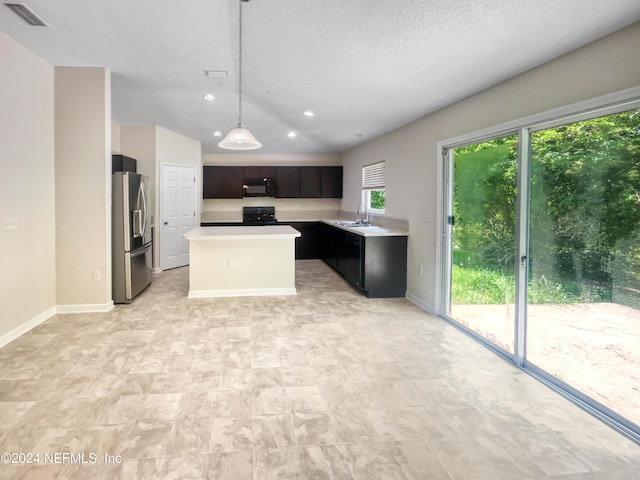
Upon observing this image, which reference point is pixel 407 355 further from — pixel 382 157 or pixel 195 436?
pixel 382 157

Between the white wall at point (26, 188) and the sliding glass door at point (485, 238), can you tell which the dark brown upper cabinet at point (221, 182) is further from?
the sliding glass door at point (485, 238)

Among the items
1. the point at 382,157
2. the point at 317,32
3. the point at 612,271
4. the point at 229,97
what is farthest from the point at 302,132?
the point at 612,271

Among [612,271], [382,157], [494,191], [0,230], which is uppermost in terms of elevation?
[382,157]

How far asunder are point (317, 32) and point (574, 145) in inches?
76.1

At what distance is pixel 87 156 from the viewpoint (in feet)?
13.5

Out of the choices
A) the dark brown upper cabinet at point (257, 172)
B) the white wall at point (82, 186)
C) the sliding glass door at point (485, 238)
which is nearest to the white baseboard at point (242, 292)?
the white wall at point (82, 186)

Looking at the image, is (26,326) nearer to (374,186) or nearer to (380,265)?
(380,265)

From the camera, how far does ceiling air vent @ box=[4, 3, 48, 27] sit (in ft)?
8.63

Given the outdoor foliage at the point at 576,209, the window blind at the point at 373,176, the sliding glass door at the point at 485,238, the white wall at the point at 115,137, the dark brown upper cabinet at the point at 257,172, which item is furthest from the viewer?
the dark brown upper cabinet at the point at 257,172

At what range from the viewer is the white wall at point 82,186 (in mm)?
4027

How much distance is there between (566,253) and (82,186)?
4564 millimetres

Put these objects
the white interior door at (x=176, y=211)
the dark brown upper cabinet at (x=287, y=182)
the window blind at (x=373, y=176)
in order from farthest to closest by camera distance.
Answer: the dark brown upper cabinet at (x=287, y=182) → the white interior door at (x=176, y=211) → the window blind at (x=373, y=176)

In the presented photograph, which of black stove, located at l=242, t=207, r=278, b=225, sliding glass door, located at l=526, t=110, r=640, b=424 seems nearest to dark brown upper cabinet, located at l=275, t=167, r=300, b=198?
black stove, located at l=242, t=207, r=278, b=225

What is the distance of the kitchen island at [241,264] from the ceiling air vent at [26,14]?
2.63 m
